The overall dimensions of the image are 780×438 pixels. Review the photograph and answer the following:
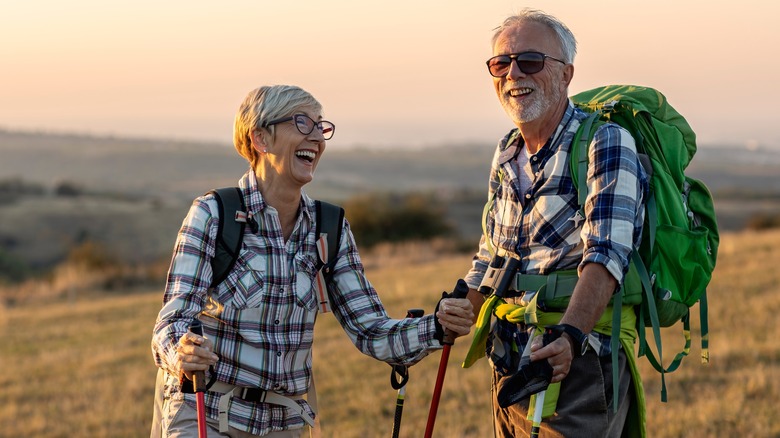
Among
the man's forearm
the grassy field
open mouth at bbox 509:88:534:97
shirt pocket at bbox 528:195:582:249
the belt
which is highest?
open mouth at bbox 509:88:534:97

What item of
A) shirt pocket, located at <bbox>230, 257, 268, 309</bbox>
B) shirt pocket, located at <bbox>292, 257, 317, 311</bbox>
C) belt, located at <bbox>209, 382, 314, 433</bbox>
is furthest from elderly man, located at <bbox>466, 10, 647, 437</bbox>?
shirt pocket, located at <bbox>230, 257, 268, 309</bbox>

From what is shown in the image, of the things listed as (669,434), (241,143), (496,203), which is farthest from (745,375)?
(241,143)

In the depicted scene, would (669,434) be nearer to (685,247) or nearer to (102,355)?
(685,247)

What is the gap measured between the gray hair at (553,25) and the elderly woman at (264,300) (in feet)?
3.29

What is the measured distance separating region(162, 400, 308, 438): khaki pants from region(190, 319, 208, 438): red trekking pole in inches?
4.1

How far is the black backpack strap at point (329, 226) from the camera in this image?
500 centimetres

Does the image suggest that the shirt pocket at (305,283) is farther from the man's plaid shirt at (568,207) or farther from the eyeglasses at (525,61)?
the eyeglasses at (525,61)

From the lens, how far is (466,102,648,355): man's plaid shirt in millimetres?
4305

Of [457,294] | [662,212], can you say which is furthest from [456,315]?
[662,212]

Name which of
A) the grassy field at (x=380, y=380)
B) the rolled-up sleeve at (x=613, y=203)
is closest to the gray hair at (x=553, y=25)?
the rolled-up sleeve at (x=613, y=203)

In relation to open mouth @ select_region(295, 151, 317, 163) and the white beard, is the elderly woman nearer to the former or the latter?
open mouth @ select_region(295, 151, 317, 163)

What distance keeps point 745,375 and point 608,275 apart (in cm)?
662

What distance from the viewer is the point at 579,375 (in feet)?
14.9

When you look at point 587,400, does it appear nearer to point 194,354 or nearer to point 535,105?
point 535,105
